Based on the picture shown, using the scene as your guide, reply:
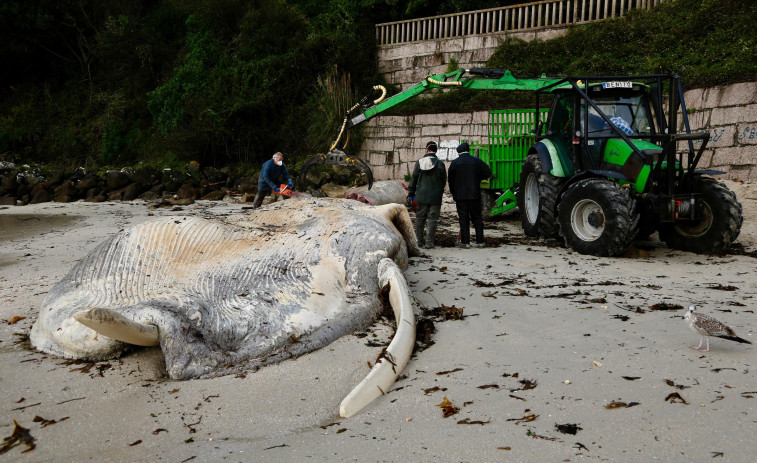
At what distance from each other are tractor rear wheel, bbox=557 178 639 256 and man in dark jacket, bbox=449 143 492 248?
128 cm

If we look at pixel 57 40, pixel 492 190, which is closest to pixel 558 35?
pixel 492 190

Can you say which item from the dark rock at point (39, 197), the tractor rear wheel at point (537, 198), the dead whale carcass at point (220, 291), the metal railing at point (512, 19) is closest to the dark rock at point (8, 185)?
the dark rock at point (39, 197)

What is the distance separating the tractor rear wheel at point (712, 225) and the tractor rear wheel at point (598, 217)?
42.9 inches

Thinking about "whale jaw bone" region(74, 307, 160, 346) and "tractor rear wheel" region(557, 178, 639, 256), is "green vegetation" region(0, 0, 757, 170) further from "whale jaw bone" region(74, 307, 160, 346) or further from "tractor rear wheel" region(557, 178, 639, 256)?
"whale jaw bone" region(74, 307, 160, 346)

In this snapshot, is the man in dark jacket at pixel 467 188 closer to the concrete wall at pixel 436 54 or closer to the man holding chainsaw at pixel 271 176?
the man holding chainsaw at pixel 271 176

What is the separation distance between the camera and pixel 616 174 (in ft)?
28.0

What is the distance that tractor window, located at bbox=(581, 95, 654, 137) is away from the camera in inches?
355

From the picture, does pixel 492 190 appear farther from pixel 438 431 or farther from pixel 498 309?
pixel 438 431

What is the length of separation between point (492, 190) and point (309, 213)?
6810 mm

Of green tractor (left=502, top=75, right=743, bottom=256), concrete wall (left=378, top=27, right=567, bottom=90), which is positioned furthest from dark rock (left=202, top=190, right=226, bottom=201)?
green tractor (left=502, top=75, right=743, bottom=256)

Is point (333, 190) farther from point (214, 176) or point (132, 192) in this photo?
point (132, 192)

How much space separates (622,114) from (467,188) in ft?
8.33

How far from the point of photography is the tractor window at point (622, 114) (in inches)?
355

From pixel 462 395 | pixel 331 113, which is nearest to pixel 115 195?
pixel 331 113
